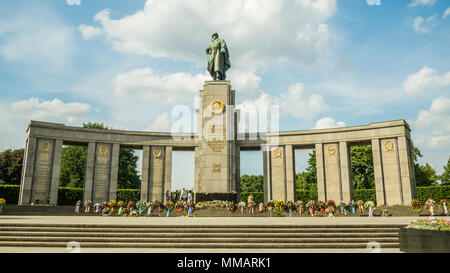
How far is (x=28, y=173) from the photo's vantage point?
33.6 meters

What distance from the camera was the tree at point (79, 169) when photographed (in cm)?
5038

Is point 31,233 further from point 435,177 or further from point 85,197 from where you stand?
point 435,177

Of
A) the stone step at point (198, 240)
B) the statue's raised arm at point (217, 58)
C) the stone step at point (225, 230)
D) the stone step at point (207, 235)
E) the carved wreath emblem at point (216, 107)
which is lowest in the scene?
the stone step at point (198, 240)

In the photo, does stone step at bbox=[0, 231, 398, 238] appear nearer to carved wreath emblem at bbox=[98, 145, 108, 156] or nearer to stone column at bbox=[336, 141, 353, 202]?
stone column at bbox=[336, 141, 353, 202]

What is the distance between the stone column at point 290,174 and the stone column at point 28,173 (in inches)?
1089

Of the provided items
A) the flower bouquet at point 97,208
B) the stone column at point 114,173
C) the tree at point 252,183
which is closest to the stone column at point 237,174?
the flower bouquet at point 97,208

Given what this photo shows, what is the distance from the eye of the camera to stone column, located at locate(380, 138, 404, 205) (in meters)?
33.3

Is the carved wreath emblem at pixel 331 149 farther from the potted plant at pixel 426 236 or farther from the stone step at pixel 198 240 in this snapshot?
the potted plant at pixel 426 236

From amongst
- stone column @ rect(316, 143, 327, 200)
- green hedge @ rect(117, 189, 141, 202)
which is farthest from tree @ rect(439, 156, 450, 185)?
green hedge @ rect(117, 189, 141, 202)

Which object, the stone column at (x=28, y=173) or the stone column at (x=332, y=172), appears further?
the stone column at (x=332, y=172)

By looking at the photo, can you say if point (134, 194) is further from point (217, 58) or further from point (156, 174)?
point (217, 58)

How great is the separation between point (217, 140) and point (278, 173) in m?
10.3

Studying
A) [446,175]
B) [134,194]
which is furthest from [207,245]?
[446,175]
